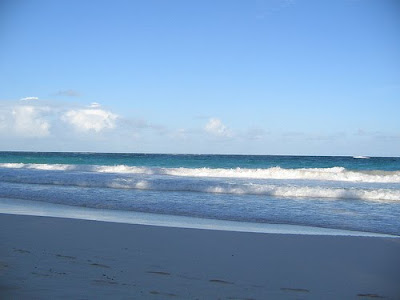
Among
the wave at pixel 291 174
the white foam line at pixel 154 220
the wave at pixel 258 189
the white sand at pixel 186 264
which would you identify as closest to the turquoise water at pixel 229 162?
the wave at pixel 291 174

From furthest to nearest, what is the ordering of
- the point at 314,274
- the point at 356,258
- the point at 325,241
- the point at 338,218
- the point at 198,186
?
the point at 198,186 < the point at 338,218 < the point at 325,241 < the point at 356,258 < the point at 314,274

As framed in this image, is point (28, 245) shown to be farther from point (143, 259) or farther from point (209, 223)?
point (209, 223)

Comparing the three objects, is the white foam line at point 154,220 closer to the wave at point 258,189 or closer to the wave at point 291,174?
the wave at point 258,189

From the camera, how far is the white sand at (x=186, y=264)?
4344 mm

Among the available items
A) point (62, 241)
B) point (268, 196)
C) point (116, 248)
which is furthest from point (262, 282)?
point (268, 196)

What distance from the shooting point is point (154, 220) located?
29.7ft

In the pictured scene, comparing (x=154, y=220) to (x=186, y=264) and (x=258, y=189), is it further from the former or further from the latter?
(x=258, y=189)

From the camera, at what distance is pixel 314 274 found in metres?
5.17

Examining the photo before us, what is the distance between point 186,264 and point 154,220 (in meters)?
3.76

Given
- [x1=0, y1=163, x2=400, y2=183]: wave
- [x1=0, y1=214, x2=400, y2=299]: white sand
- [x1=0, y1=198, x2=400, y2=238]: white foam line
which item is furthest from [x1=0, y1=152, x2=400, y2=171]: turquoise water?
[x1=0, y1=214, x2=400, y2=299]: white sand

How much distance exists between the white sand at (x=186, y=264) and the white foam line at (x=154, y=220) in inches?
24.1

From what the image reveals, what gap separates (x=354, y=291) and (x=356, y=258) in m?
1.53

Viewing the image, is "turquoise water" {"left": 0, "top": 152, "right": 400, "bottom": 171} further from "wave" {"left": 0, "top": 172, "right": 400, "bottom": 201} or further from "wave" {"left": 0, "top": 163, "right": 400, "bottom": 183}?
"wave" {"left": 0, "top": 172, "right": 400, "bottom": 201}

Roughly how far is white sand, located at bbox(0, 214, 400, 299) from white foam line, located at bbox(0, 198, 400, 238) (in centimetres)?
61
